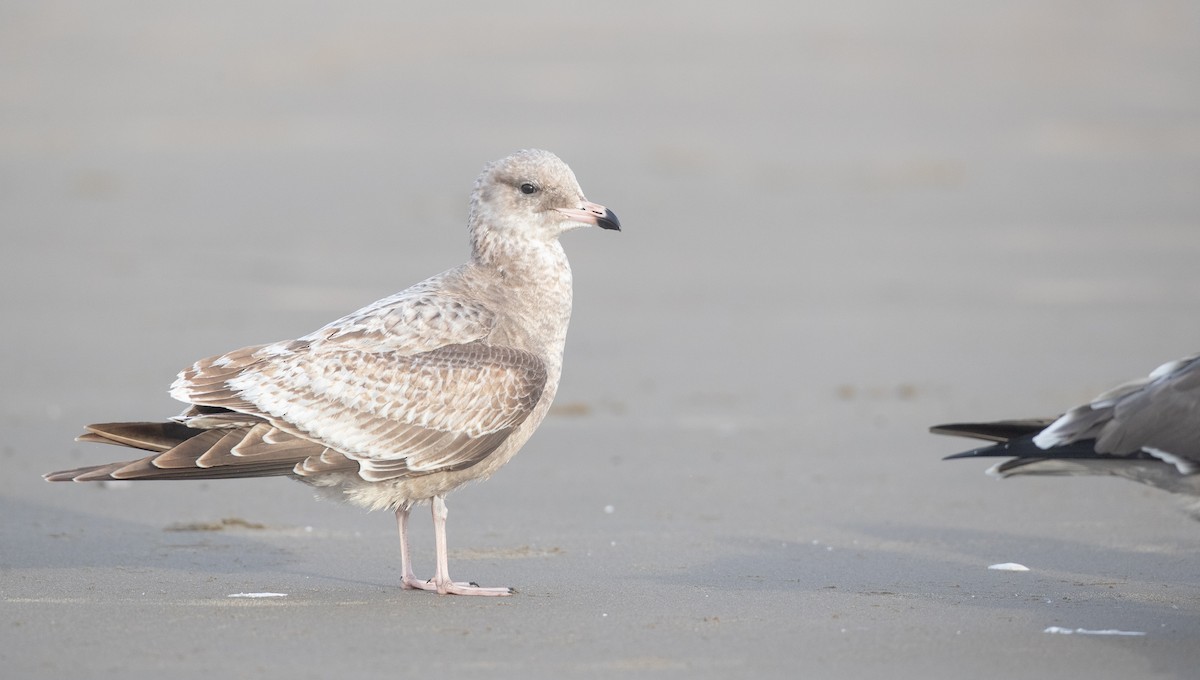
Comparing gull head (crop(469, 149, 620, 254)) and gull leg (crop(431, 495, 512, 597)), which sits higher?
gull head (crop(469, 149, 620, 254))

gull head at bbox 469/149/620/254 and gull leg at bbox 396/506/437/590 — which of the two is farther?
gull head at bbox 469/149/620/254

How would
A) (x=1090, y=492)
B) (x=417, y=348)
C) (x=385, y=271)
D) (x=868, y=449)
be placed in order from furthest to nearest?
(x=385, y=271) < (x=868, y=449) < (x=1090, y=492) < (x=417, y=348)

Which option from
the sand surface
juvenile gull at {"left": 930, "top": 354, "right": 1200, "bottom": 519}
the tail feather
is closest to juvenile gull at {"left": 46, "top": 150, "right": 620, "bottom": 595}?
the tail feather

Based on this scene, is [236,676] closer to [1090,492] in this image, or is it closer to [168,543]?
[168,543]

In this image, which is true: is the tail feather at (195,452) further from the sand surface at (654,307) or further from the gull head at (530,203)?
the gull head at (530,203)

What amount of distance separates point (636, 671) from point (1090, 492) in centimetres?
360

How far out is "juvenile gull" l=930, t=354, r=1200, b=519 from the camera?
6.04 m

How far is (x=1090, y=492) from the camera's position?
320 inches

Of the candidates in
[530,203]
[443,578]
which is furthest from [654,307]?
[443,578]

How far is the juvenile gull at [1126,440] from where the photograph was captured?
604cm

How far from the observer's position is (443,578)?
21.3 feet

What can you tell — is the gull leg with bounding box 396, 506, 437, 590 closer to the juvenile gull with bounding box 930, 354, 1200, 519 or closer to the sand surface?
the sand surface

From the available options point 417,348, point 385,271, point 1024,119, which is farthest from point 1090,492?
point 1024,119

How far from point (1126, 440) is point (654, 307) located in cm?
696
